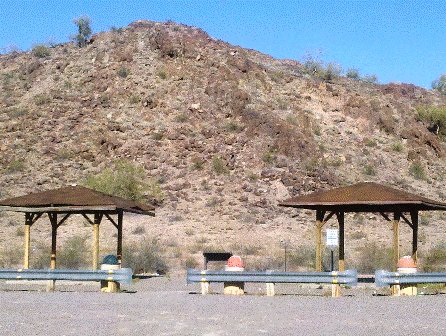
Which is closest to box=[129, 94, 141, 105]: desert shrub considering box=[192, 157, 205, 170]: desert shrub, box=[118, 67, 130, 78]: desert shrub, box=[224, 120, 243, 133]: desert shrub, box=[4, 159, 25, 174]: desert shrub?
box=[118, 67, 130, 78]: desert shrub

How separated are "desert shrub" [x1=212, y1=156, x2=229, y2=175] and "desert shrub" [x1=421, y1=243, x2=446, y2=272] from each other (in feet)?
52.9

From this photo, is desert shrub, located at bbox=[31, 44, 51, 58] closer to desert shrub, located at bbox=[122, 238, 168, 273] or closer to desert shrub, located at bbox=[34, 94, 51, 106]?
desert shrub, located at bbox=[34, 94, 51, 106]

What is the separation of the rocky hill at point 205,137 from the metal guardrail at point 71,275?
14924 millimetres

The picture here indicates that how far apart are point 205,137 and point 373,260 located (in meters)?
20.5

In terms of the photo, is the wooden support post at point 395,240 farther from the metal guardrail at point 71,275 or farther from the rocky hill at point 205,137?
the rocky hill at point 205,137

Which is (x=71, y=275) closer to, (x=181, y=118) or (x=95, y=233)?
(x=95, y=233)

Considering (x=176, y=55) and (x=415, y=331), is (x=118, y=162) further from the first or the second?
(x=415, y=331)

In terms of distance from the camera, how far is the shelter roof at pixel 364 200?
77.9 ft

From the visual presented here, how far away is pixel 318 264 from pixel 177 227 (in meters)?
20.6

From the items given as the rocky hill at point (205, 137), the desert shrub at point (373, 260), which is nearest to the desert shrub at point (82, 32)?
the rocky hill at point (205, 137)

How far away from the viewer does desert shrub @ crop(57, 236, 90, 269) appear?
36.6m

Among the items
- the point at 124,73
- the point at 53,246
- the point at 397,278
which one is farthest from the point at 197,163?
the point at 397,278

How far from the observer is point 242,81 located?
61.5 metres

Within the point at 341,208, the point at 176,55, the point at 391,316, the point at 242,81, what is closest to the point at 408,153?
the point at 242,81
